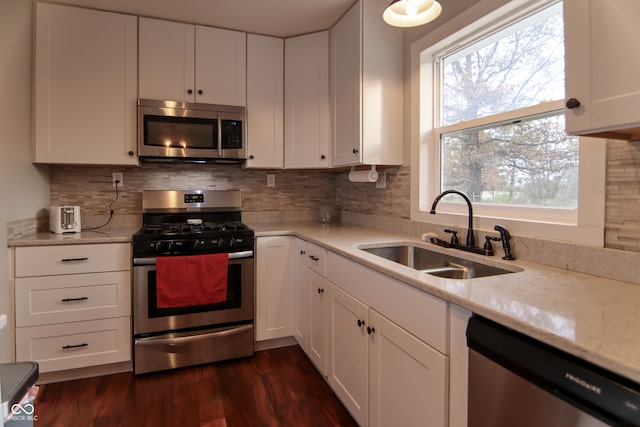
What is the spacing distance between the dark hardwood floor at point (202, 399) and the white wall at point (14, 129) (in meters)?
0.48

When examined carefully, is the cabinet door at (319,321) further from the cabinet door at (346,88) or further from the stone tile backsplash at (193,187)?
the stone tile backsplash at (193,187)

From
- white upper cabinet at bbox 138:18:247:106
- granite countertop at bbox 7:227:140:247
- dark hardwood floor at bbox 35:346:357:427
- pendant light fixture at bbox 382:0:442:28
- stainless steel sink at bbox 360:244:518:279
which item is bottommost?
dark hardwood floor at bbox 35:346:357:427

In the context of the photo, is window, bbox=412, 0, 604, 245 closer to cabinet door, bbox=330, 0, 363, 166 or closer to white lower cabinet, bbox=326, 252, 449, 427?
cabinet door, bbox=330, 0, 363, 166

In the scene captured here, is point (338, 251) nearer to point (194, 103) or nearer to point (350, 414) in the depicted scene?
point (350, 414)

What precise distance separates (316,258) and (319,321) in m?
0.38

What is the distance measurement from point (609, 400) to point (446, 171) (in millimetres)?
1597

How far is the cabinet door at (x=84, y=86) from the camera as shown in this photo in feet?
7.43

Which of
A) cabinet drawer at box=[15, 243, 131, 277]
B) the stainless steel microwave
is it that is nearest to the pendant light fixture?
the stainless steel microwave

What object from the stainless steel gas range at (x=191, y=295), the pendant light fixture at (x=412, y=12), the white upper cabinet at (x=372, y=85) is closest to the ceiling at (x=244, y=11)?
the white upper cabinet at (x=372, y=85)

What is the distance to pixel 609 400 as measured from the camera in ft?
2.20

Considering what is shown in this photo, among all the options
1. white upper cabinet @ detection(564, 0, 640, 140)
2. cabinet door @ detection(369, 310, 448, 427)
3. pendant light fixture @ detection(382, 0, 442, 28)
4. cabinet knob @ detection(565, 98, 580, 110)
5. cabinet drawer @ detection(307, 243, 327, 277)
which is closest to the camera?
white upper cabinet @ detection(564, 0, 640, 140)

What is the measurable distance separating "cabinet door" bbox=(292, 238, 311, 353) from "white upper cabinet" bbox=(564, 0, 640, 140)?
5.60 feet

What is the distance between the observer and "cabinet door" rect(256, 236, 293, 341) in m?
2.53

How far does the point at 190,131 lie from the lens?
8.37 ft
